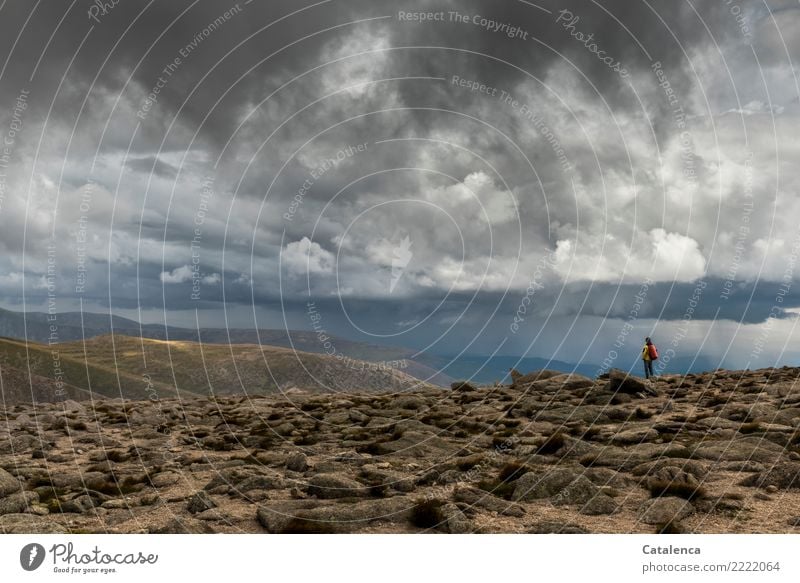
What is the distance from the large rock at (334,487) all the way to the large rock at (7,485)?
44.7ft

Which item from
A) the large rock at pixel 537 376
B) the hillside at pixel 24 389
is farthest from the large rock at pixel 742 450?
the hillside at pixel 24 389

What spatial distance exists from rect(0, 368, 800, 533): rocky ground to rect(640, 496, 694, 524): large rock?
4.5 inches

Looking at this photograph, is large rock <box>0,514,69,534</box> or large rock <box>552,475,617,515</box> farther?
large rock <box>552,475,617,515</box>

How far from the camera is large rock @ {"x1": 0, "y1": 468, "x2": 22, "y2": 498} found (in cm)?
2450

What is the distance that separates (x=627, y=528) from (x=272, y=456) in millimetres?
20555

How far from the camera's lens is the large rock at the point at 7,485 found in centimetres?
2450

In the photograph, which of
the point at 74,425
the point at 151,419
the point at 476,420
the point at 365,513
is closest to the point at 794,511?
the point at 365,513

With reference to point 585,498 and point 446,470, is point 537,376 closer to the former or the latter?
point 446,470

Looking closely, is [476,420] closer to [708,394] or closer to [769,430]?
[769,430]

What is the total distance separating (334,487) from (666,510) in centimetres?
1310

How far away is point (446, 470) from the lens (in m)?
27.2
